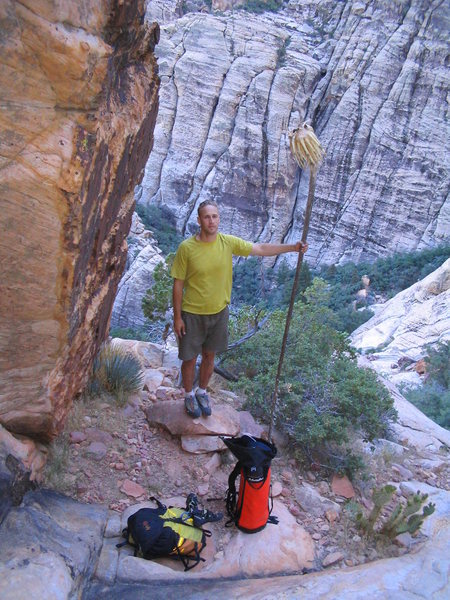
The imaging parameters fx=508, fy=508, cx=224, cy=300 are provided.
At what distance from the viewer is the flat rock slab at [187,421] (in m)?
3.72

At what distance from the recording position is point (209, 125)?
104ft

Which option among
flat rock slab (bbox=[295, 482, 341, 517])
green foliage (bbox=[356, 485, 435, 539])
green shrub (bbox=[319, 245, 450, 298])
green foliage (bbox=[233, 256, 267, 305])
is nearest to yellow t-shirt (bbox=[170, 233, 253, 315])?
flat rock slab (bbox=[295, 482, 341, 517])

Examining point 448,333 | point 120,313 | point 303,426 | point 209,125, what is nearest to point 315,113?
point 209,125

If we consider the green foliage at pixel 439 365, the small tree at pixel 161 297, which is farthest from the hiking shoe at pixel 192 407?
the green foliage at pixel 439 365

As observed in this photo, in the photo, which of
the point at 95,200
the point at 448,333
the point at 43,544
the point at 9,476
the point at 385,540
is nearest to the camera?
the point at 43,544

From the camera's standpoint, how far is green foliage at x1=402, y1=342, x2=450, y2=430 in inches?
340

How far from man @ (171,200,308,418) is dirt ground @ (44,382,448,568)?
59 cm

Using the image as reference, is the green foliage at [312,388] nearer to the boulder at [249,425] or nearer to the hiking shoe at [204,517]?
the boulder at [249,425]

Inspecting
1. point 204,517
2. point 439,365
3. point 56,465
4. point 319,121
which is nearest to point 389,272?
point 319,121

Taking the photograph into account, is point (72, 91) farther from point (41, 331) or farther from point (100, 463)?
point (100, 463)

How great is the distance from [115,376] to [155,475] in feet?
3.27

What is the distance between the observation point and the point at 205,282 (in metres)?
3.29

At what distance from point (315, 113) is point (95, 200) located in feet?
102

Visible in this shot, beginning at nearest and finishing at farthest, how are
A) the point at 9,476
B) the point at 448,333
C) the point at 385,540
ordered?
the point at 9,476 → the point at 385,540 → the point at 448,333
